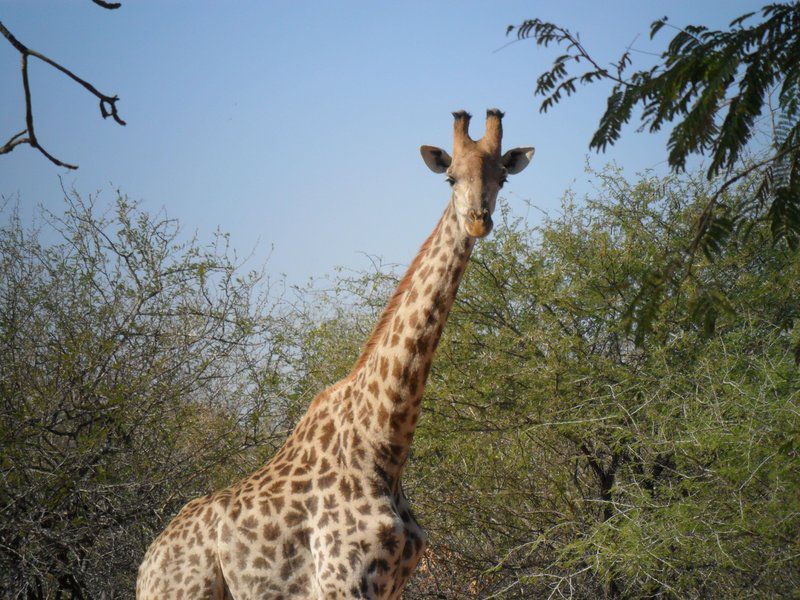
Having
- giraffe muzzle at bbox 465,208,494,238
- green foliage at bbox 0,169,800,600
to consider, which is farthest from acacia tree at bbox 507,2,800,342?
green foliage at bbox 0,169,800,600

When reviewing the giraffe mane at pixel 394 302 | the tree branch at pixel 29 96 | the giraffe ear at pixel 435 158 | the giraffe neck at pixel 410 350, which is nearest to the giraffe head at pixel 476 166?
the giraffe ear at pixel 435 158

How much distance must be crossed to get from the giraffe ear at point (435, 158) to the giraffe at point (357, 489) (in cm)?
18

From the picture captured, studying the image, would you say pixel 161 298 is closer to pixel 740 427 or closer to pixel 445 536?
pixel 445 536

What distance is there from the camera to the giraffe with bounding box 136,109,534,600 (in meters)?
4.05

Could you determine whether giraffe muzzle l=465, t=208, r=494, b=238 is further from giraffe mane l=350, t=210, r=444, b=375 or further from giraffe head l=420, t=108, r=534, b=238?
giraffe mane l=350, t=210, r=444, b=375

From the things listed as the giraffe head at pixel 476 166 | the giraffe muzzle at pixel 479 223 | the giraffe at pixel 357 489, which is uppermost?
the giraffe head at pixel 476 166

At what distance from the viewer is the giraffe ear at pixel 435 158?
15.0 feet

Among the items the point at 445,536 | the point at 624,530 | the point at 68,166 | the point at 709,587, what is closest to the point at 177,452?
the point at 445,536

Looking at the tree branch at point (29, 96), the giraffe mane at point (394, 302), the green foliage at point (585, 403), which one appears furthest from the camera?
the green foliage at point (585, 403)

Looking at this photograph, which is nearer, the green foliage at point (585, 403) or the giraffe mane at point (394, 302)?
the giraffe mane at point (394, 302)

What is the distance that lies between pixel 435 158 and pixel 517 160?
0.42 metres

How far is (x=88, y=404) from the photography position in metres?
6.68

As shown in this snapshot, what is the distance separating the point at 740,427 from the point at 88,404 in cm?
450

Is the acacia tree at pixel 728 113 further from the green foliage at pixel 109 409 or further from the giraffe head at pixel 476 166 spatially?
the green foliage at pixel 109 409
